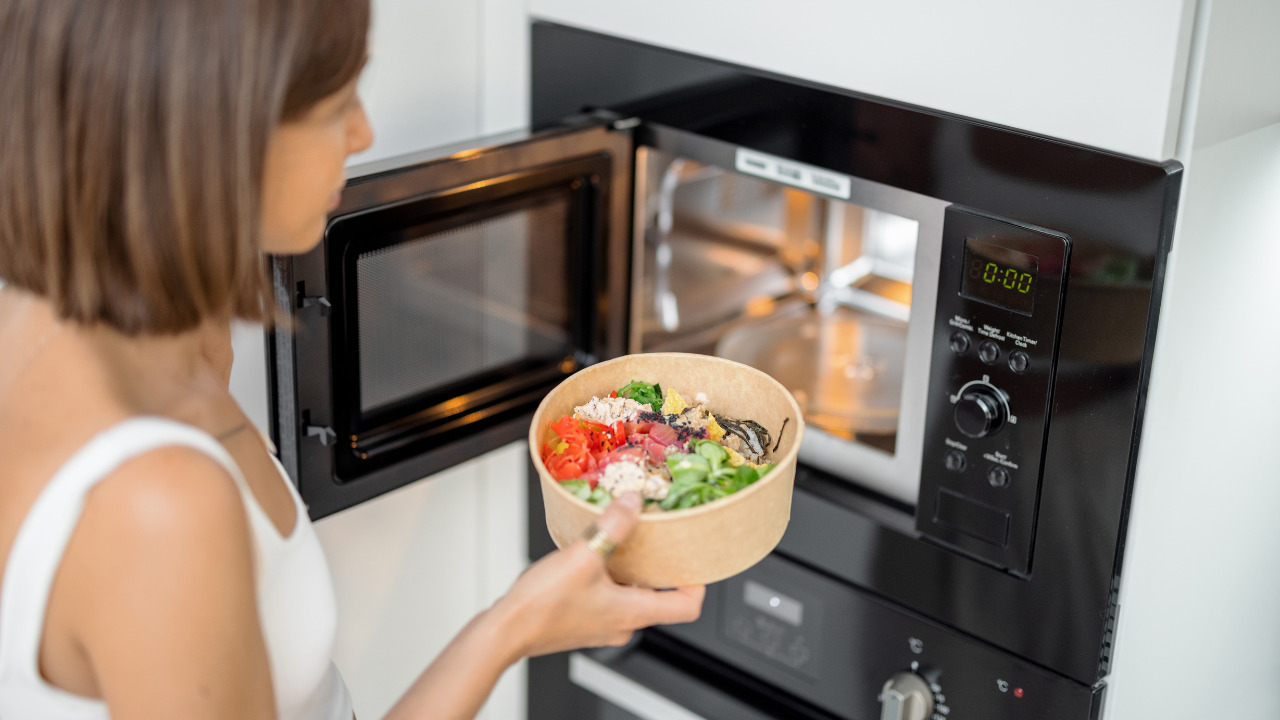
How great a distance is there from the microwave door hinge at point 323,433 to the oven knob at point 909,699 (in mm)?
540

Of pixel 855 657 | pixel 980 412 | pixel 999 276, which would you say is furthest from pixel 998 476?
pixel 855 657

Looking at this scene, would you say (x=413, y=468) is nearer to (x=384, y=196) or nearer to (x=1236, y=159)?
(x=384, y=196)

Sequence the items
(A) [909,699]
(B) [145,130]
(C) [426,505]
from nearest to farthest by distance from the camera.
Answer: (B) [145,130] < (A) [909,699] < (C) [426,505]

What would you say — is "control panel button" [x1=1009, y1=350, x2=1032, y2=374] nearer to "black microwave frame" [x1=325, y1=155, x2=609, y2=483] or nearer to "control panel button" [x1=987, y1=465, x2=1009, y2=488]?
"control panel button" [x1=987, y1=465, x2=1009, y2=488]

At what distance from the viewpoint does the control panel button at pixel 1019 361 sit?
35.7 inches

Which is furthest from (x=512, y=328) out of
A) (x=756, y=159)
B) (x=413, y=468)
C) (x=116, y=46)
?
(x=116, y=46)

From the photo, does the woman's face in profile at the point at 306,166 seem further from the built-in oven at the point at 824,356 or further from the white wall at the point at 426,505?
the white wall at the point at 426,505

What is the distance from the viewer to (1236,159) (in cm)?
89

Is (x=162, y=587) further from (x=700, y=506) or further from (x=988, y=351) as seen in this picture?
(x=988, y=351)

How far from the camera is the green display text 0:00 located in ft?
2.93

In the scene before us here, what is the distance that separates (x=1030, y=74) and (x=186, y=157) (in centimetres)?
60

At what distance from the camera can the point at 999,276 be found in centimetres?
91

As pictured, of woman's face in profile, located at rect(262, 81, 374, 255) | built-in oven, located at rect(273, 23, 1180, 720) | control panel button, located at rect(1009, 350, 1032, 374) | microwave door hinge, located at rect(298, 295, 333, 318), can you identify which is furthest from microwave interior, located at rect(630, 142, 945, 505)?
woman's face in profile, located at rect(262, 81, 374, 255)

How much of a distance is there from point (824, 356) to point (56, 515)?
2.99ft
